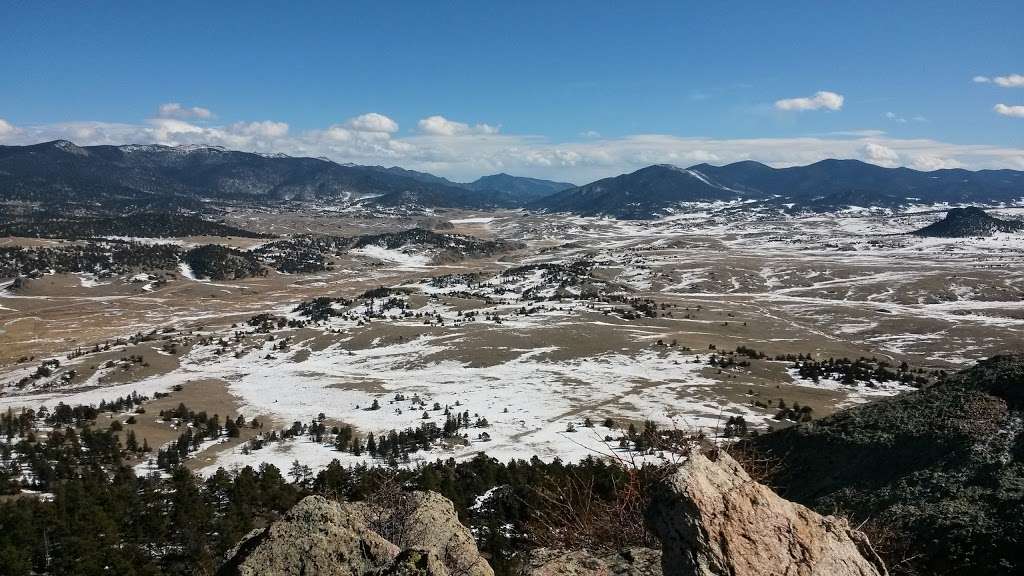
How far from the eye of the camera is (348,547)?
8000 mm

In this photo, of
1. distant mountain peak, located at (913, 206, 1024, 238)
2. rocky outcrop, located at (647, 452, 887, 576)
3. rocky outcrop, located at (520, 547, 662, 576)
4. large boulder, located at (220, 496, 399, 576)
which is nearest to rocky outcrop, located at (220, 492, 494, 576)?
large boulder, located at (220, 496, 399, 576)

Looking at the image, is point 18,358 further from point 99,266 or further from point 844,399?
point 844,399

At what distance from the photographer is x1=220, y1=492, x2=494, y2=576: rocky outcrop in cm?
689

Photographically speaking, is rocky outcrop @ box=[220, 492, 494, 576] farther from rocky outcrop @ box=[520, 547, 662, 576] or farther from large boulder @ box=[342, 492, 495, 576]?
rocky outcrop @ box=[520, 547, 662, 576]

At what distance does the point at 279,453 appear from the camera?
3975 centimetres

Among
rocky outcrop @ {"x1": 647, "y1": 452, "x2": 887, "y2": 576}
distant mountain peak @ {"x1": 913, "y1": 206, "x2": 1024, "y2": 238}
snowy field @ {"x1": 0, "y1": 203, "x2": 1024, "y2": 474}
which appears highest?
rocky outcrop @ {"x1": 647, "y1": 452, "x2": 887, "y2": 576}

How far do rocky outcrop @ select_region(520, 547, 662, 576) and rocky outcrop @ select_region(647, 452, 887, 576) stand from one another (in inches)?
76.0

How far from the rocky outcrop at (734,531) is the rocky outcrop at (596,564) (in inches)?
76.0

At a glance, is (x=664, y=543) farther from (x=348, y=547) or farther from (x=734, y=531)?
(x=348, y=547)

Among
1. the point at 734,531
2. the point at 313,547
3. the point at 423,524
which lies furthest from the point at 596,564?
the point at 313,547

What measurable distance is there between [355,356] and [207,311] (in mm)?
54859

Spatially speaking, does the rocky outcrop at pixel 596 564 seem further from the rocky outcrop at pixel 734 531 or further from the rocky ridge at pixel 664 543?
the rocky outcrop at pixel 734 531

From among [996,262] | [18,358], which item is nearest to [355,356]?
[18,358]

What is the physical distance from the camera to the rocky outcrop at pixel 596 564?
711 centimetres
